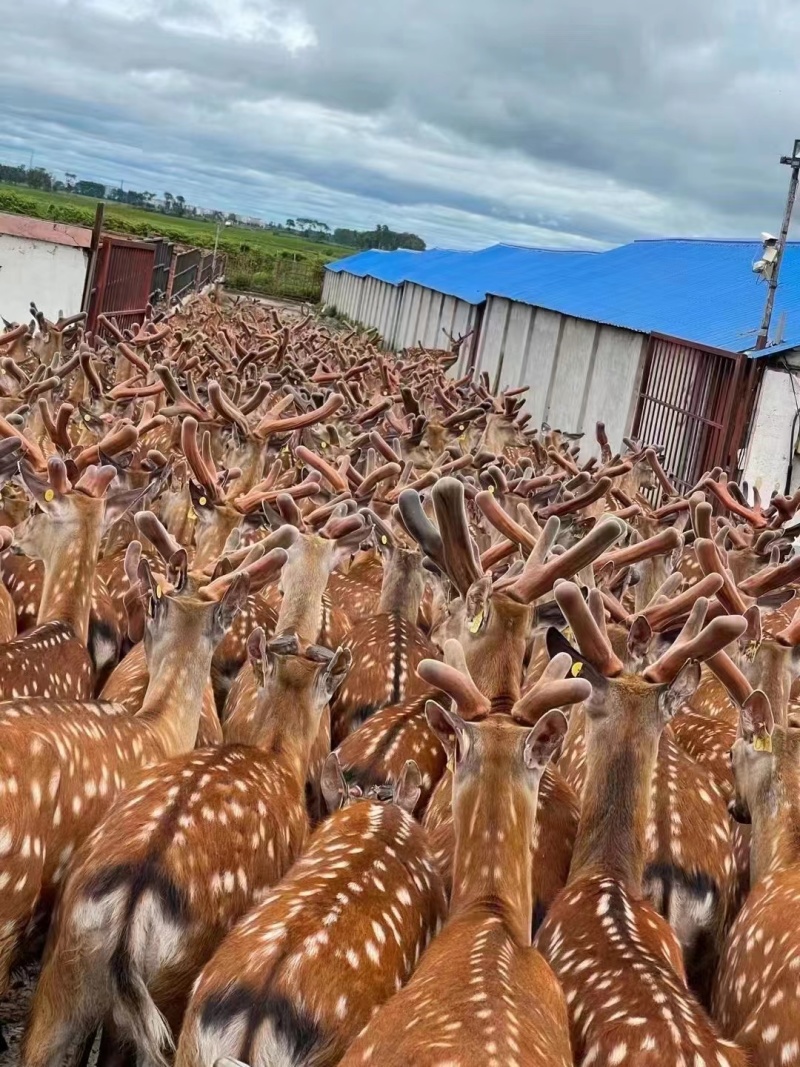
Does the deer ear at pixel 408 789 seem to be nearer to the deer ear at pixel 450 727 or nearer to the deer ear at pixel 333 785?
the deer ear at pixel 333 785

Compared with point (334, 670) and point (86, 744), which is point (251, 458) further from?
point (86, 744)

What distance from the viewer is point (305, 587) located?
17.3ft

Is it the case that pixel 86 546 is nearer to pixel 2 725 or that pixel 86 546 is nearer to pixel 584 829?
pixel 2 725

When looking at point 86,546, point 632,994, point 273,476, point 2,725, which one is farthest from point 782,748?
point 273,476

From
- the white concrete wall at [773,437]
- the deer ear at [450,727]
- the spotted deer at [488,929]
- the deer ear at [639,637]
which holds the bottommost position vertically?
the spotted deer at [488,929]

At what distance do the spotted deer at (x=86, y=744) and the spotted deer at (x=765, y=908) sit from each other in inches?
66.4

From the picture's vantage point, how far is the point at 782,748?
149 inches

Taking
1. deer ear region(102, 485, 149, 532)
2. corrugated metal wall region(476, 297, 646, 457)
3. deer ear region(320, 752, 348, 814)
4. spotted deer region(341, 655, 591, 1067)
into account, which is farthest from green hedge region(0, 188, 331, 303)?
spotted deer region(341, 655, 591, 1067)

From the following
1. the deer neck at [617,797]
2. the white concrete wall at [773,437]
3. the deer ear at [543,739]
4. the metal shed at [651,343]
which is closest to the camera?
the deer ear at [543,739]

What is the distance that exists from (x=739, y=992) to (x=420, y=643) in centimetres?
247

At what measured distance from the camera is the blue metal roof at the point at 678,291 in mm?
14262

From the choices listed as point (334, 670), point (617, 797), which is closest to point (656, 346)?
point (334, 670)

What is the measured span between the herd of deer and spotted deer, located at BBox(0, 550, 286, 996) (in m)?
0.01

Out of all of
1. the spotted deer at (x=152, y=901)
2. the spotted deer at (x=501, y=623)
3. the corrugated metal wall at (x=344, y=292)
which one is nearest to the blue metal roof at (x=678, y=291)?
the spotted deer at (x=501, y=623)
